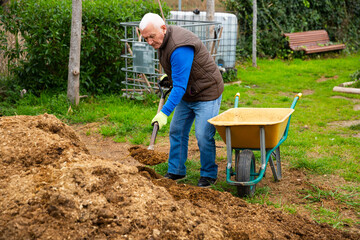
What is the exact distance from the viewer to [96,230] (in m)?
2.43

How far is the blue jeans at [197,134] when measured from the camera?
3977 mm

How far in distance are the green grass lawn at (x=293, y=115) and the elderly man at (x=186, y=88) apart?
32 centimetres

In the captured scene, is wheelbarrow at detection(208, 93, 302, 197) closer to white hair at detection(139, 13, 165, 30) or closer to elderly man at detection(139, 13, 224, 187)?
elderly man at detection(139, 13, 224, 187)

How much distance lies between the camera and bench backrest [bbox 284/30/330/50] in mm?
13397

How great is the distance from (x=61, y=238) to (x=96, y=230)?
0.67 feet

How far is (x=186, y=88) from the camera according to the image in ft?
12.8

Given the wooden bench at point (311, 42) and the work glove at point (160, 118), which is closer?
the work glove at point (160, 118)

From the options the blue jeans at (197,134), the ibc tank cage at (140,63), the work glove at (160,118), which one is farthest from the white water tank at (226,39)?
the work glove at (160,118)

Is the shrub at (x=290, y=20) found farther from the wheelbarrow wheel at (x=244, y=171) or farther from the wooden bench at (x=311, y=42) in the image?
the wheelbarrow wheel at (x=244, y=171)

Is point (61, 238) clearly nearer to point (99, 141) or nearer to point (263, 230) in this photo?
point (263, 230)

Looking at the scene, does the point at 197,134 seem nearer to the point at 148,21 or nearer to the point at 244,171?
the point at 244,171

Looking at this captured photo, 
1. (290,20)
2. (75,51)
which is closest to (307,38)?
(290,20)

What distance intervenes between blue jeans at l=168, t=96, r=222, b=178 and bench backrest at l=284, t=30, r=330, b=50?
32.5ft

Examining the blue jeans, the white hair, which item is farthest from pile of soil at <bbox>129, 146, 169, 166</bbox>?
the white hair
